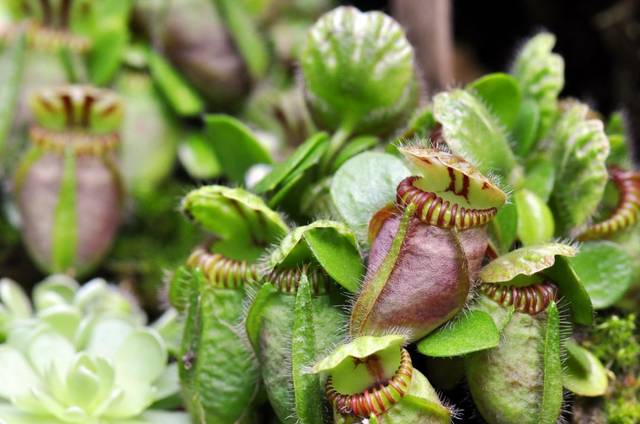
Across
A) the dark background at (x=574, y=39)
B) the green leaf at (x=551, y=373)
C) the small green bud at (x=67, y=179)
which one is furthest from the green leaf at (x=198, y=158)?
the green leaf at (x=551, y=373)

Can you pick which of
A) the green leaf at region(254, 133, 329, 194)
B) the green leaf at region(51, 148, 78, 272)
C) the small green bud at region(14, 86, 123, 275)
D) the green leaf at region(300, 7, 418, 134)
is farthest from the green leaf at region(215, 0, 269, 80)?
the green leaf at region(254, 133, 329, 194)

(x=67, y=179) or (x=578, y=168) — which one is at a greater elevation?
(x=578, y=168)

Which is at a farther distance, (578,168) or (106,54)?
(106,54)

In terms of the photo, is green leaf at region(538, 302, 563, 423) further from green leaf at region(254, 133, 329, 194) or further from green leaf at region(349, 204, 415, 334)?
green leaf at region(254, 133, 329, 194)

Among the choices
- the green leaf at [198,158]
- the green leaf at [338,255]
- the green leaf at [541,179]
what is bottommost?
the green leaf at [198,158]

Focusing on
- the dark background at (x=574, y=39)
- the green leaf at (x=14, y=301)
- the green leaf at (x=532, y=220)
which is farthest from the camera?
the dark background at (x=574, y=39)

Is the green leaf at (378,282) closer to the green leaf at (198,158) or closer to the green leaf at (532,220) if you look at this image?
the green leaf at (532,220)

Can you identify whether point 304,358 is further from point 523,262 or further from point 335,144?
point 335,144

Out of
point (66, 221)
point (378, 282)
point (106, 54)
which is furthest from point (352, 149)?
point (106, 54)
